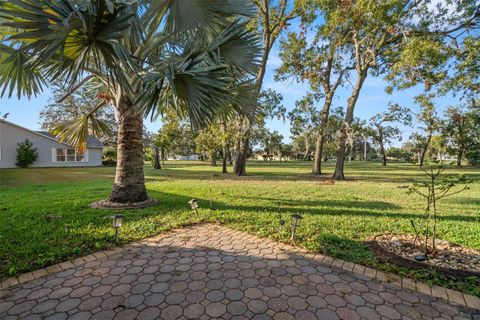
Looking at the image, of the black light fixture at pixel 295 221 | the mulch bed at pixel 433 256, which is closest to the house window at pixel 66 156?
the black light fixture at pixel 295 221

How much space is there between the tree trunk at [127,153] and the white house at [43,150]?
11.1 meters

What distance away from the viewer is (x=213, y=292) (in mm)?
2186

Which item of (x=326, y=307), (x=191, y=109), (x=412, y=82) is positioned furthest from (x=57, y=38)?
(x=412, y=82)

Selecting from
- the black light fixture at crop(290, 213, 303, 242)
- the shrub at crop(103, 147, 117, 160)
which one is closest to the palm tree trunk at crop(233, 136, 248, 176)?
the black light fixture at crop(290, 213, 303, 242)

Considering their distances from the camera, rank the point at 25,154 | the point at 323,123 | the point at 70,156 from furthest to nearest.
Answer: the point at 70,156 < the point at 25,154 < the point at 323,123

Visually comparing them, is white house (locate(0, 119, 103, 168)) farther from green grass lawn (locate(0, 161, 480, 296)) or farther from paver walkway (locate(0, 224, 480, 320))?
paver walkway (locate(0, 224, 480, 320))

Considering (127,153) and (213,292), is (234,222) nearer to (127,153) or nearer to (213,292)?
(213,292)

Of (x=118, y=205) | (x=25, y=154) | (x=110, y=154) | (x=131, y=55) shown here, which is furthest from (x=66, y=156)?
(x=131, y=55)

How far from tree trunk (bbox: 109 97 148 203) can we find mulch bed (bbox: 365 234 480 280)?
16.0ft

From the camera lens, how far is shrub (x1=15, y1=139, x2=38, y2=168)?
1669 cm

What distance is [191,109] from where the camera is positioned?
3.72 metres

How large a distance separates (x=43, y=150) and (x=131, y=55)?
66.3 feet

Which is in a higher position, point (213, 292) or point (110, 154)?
point (110, 154)

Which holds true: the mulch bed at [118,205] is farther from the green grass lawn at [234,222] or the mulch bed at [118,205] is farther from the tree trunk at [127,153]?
the green grass lawn at [234,222]
